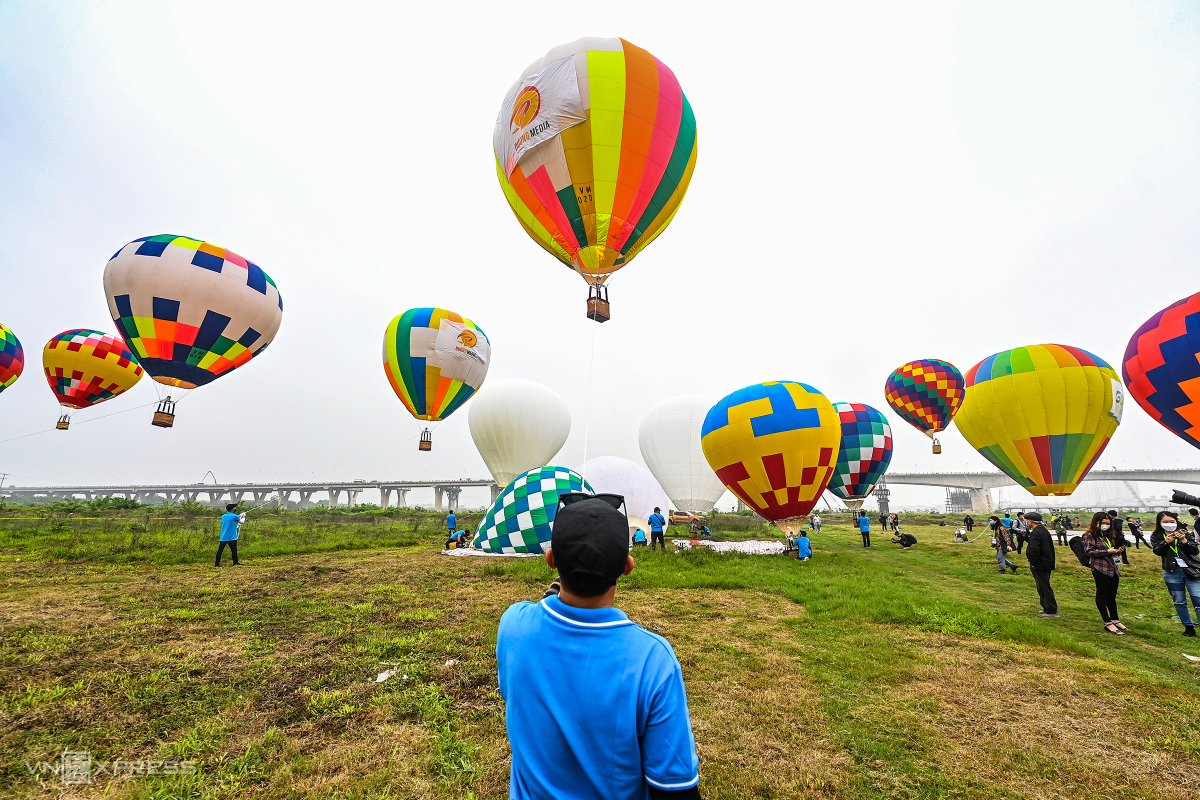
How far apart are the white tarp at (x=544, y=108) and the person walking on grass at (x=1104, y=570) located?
960cm

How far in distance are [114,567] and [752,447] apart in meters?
14.4

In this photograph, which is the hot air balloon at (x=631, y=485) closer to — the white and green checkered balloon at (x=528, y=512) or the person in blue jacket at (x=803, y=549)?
the white and green checkered balloon at (x=528, y=512)

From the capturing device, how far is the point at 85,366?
20.9 meters

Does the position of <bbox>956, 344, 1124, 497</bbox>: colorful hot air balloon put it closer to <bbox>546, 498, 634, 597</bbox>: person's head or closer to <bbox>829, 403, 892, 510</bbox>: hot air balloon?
<bbox>829, 403, 892, 510</bbox>: hot air balloon

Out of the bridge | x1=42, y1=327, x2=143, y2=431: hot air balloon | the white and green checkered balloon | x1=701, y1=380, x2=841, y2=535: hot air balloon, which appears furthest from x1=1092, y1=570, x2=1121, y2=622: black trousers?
the bridge

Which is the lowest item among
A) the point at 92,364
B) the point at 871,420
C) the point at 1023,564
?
the point at 1023,564

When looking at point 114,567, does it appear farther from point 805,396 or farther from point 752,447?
point 805,396

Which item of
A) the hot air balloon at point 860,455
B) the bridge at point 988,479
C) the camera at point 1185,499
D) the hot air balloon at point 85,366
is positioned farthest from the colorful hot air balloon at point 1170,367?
the bridge at point 988,479

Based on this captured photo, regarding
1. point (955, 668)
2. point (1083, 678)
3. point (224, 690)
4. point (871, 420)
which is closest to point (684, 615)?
point (955, 668)

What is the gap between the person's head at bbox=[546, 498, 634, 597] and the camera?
1.37 metres

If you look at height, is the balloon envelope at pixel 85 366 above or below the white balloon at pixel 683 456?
above

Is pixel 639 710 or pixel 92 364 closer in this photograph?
pixel 639 710

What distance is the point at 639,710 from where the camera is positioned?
129cm

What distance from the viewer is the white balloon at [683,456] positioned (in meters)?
22.7
